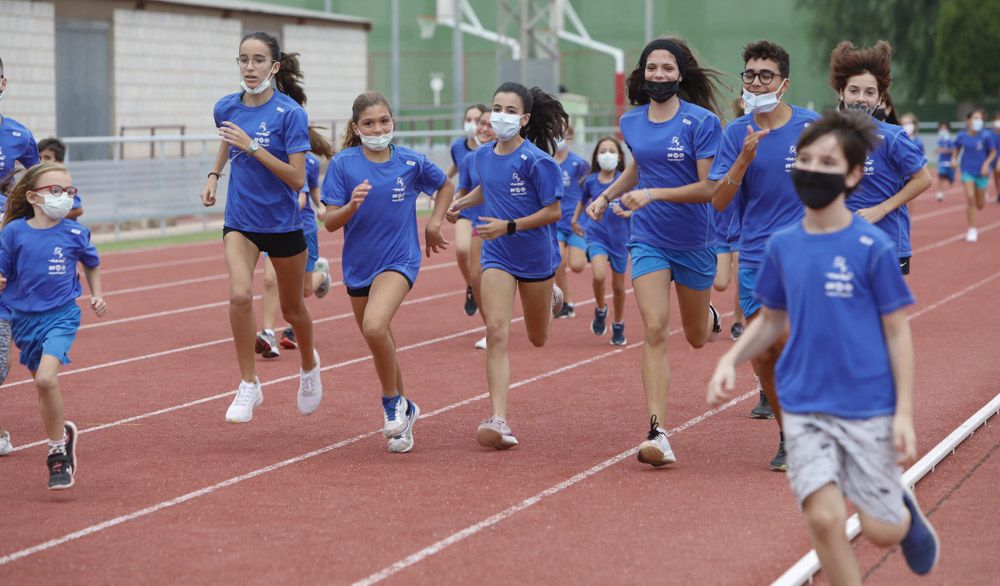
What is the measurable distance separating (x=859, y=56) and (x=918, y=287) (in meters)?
9.84

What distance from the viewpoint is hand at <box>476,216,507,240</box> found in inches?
336

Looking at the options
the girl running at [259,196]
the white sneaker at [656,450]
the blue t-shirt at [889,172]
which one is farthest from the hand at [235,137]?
the blue t-shirt at [889,172]

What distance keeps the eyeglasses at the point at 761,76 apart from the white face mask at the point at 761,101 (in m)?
0.06

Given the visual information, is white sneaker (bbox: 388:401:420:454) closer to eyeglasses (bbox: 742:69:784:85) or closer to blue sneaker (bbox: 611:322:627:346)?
eyeglasses (bbox: 742:69:784:85)

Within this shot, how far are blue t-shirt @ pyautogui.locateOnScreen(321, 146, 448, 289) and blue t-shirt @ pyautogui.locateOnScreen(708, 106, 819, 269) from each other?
73.9 inches

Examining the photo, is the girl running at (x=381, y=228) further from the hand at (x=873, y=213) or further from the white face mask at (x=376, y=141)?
the hand at (x=873, y=213)

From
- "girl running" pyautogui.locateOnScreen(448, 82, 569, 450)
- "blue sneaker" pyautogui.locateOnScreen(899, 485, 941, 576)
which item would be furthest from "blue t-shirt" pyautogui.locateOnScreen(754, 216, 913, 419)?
"girl running" pyautogui.locateOnScreen(448, 82, 569, 450)

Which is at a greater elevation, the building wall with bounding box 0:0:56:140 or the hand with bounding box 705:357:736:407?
the building wall with bounding box 0:0:56:140

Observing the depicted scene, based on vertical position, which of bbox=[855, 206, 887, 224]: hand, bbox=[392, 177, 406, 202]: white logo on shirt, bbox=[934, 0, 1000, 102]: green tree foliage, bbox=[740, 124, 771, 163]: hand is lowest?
bbox=[855, 206, 887, 224]: hand

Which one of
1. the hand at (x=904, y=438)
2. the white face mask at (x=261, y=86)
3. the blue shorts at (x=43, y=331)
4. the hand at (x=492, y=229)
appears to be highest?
the white face mask at (x=261, y=86)

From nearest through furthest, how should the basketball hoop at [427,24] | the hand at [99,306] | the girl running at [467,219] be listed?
1. the hand at [99,306]
2. the girl running at [467,219]
3. the basketball hoop at [427,24]

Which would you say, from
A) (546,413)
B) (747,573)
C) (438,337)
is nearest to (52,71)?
(438,337)

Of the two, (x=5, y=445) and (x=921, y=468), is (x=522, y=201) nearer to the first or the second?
(x=921, y=468)

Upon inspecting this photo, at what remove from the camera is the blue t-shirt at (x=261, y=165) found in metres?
9.25
